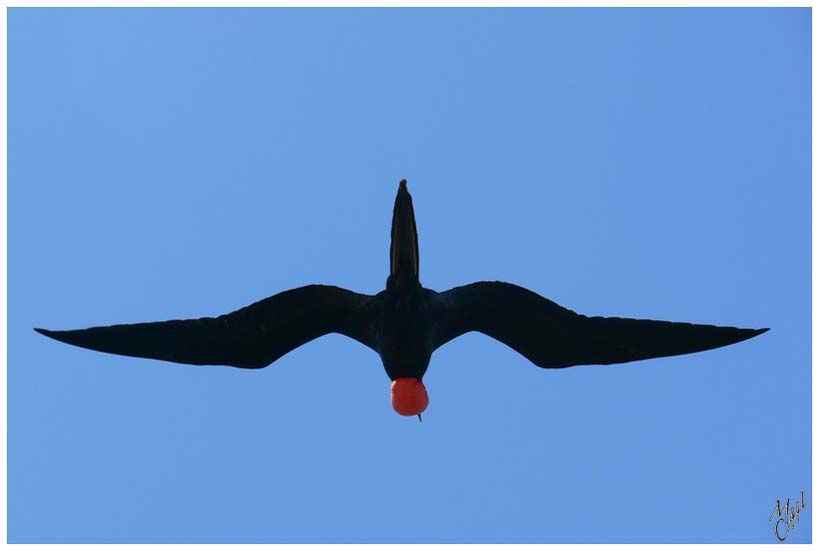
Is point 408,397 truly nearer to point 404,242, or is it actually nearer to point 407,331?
point 407,331

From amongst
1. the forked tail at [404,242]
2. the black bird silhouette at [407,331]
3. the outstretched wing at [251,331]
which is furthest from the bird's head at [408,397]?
the forked tail at [404,242]

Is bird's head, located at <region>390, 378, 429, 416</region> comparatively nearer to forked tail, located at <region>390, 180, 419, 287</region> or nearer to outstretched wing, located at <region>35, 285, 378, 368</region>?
outstretched wing, located at <region>35, 285, 378, 368</region>

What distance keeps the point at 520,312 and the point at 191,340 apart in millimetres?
3576

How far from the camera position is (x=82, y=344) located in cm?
1212

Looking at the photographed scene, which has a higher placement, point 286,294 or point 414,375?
point 286,294

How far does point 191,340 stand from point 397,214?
3088 millimetres

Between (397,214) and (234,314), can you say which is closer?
(397,214)

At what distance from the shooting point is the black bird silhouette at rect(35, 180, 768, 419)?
1197 cm

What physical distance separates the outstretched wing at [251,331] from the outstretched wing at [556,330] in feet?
3.24

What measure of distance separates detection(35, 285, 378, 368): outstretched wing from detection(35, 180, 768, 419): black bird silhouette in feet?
0.04

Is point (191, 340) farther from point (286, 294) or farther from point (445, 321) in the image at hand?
point (445, 321)

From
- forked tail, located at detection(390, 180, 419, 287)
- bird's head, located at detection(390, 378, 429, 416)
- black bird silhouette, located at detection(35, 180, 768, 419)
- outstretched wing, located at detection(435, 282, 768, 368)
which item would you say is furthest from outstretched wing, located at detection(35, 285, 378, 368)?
outstretched wing, located at detection(435, 282, 768, 368)

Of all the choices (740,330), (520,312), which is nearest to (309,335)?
(520,312)

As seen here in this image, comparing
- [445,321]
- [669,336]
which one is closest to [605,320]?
[669,336]
